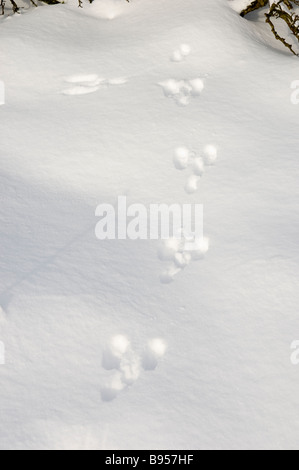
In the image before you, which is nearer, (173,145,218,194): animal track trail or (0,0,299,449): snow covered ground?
(0,0,299,449): snow covered ground

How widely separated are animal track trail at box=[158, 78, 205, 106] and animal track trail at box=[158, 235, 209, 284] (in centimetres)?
108

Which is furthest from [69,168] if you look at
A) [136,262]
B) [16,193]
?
[136,262]

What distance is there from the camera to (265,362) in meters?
2.17

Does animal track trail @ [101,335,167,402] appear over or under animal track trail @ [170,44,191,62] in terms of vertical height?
under

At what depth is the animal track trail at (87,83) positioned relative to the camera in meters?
3.49

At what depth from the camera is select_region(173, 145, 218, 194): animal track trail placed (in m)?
2.96

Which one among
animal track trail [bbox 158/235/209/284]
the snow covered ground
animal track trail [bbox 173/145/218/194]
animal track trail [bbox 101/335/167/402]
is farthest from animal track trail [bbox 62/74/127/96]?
animal track trail [bbox 101/335/167/402]

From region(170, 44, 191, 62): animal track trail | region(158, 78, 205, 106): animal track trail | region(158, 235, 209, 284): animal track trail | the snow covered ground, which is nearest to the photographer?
the snow covered ground

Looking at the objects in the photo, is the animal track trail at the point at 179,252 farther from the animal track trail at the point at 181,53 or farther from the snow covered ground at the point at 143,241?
the animal track trail at the point at 181,53

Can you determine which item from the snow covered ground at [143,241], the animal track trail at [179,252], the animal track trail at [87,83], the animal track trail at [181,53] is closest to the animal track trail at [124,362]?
the snow covered ground at [143,241]

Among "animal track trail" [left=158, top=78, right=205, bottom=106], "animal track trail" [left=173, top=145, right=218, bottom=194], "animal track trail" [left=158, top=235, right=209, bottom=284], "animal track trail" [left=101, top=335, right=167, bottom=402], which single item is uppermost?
"animal track trail" [left=158, top=78, right=205, bottom=106]

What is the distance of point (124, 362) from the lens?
2.16 meters

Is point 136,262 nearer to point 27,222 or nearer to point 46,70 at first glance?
point 27,222

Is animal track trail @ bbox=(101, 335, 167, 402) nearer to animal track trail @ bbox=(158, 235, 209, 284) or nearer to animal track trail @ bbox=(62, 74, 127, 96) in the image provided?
animal track trail @ bbox=(158, 235, 209, 284)
